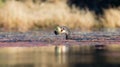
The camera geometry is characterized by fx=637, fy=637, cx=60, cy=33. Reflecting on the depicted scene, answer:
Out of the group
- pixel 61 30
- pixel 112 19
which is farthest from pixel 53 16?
pixel 61 30

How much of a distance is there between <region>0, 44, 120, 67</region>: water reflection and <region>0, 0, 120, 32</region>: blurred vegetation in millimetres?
10995

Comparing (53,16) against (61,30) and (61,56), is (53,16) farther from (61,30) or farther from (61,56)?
(61,56)

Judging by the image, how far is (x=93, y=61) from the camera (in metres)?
20.1

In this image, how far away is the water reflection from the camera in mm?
19553

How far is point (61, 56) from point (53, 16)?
51.1ft

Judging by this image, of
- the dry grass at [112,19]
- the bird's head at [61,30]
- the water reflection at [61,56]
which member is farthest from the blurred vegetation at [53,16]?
the water reflection at [61,56]

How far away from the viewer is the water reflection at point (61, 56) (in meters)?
19.6

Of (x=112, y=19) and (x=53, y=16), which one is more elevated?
(x=53, y=16)

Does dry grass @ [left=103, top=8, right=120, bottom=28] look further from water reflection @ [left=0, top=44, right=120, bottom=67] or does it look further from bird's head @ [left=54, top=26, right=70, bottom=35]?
water reflection @ [left=0, top=44, right=120, bottom=67]

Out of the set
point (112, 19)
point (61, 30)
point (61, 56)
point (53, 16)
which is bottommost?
point (61, 56)

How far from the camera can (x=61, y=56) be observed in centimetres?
2184

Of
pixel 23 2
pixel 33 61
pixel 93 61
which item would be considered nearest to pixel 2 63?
pixel 33 61

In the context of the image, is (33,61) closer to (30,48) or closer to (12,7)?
(30,48)

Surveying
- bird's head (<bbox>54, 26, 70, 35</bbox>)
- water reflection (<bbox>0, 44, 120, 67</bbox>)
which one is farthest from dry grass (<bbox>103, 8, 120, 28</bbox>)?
water reflection (<bbox>0, 44, 120, 67</bbox>)
